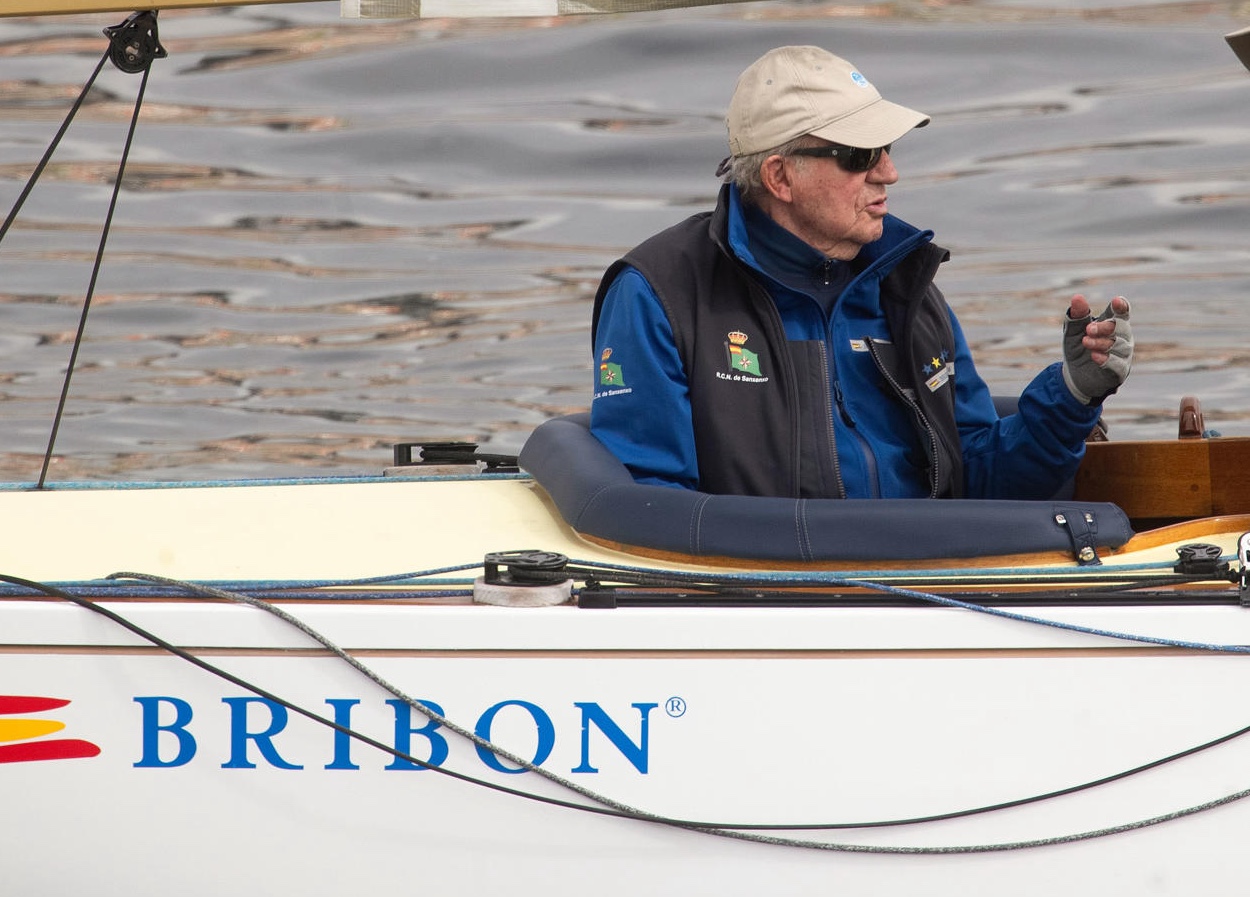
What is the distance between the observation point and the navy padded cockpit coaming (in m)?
2.09

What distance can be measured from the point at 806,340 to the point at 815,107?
41 cm

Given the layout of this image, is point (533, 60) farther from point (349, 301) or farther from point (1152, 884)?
point (1152, 884)

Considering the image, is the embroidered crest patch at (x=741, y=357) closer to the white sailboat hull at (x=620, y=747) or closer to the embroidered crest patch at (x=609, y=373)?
the embroidered crest patch at (x=609, y=373)

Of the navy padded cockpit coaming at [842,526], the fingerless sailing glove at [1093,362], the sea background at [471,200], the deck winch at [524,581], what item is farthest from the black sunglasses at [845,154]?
the sea background at [471,200]

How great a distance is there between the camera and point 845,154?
8.39ft

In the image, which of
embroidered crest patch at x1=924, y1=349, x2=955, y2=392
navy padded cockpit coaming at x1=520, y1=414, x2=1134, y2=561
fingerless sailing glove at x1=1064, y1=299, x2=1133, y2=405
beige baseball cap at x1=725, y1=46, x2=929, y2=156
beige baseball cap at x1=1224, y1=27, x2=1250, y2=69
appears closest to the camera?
navy padded cockpit coaming at x1=520, y1=414, x2=1134, y2=561

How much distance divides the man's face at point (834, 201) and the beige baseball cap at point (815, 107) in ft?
0.18

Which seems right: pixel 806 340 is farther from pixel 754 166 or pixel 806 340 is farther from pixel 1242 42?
pixel 1242 42

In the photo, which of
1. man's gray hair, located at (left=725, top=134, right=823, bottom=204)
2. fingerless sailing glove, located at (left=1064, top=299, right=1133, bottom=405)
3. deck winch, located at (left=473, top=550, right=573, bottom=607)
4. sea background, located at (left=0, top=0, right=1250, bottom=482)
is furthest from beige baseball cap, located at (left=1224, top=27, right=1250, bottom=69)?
sea background, located at (left=0, top=0, right=1250, bottom=482)

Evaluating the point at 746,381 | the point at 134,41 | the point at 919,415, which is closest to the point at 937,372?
the point at 919,415

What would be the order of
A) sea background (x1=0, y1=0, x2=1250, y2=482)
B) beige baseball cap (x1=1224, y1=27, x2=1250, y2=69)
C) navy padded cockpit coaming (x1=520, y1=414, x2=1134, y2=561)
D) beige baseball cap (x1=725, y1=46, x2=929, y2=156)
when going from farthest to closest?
sea background (x1=0, y1=0, x2=1250, y2=482)
beige baseball cap (x1=725, y1=46, x2=929, y2=156)
beige baseball cap (x1=1224, y1=27, x2=1250, y2=69)
navy padded cockpit coaming (x1=520, y1=414, x2=1134, y2=561)

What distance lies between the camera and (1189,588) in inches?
78.7

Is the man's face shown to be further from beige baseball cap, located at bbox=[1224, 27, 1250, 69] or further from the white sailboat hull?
the white sailboat hull

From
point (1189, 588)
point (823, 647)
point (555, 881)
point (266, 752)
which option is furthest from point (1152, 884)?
point (266, 752)
